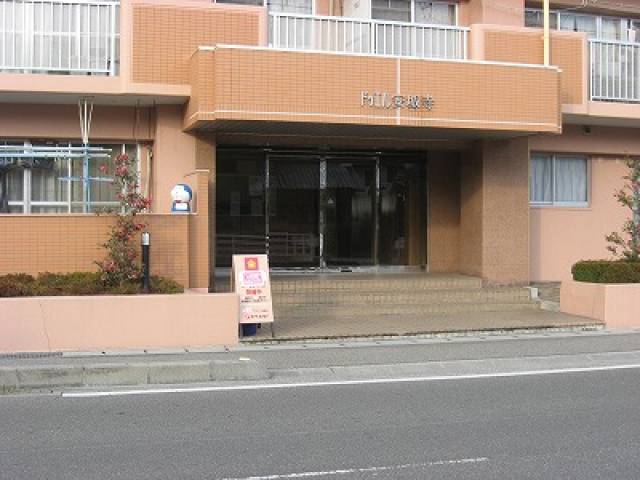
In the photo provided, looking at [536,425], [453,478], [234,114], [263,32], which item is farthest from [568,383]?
[263,32]

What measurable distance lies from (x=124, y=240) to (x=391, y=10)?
320 inches

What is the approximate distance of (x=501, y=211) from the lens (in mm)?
16250

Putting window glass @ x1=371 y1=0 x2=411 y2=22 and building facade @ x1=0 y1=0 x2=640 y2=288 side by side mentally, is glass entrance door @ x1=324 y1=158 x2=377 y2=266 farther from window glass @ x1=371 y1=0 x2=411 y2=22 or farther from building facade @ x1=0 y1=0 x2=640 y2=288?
window glass @ x1=371 y1=0 x2=411 y2=22

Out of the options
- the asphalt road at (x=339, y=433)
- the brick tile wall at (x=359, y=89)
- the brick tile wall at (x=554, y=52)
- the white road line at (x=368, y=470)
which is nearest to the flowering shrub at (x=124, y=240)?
the brick tile wall at (x=359, y=89)

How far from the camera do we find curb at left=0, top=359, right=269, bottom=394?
9.12m

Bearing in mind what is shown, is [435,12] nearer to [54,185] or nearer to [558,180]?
[558,180]

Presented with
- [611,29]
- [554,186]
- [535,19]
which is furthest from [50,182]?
[611,29]

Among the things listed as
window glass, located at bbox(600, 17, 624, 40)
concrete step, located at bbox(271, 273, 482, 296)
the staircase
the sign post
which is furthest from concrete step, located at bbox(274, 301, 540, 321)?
window glass, located at bbox(600, 17, 624, 40)

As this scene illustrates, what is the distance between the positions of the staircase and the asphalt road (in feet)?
16.8

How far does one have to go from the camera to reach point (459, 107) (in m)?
14.3

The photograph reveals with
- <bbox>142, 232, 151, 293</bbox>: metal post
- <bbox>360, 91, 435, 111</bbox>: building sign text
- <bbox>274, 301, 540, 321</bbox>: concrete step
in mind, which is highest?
<bbox>360, 91, 435, 111</bbox>: building sign text

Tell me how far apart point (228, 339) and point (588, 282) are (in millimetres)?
6938

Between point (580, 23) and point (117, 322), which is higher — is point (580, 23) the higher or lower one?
the higher one

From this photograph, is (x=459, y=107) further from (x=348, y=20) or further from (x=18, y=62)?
(x=18, y=62)
